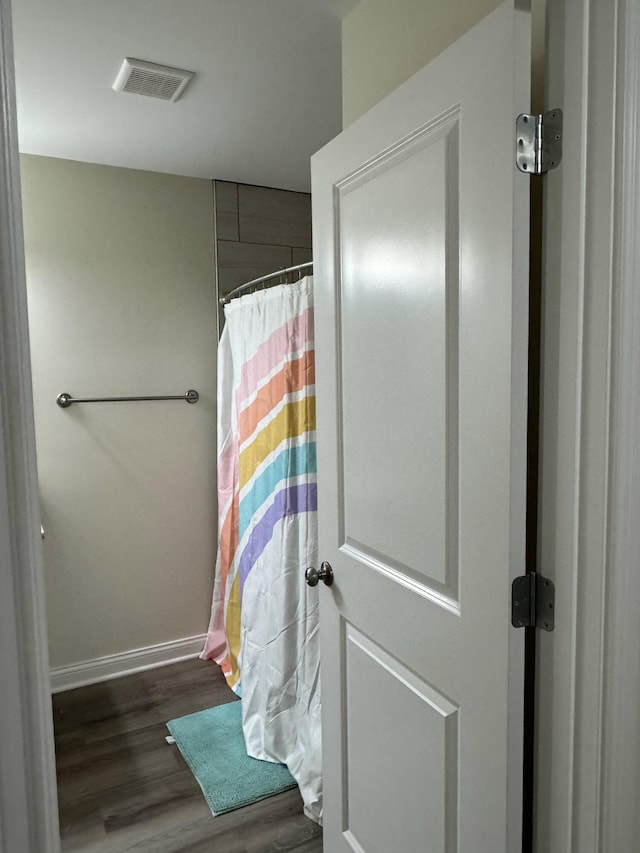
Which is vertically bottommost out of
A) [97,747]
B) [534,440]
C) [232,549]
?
[97,747]

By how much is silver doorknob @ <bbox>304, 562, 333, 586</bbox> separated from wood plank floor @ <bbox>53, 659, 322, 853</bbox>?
34.7 inches

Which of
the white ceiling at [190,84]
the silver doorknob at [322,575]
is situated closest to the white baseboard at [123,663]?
the silver doorknob at [322,575]

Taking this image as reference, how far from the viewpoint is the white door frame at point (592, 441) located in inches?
32.7

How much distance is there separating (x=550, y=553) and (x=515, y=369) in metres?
0.30

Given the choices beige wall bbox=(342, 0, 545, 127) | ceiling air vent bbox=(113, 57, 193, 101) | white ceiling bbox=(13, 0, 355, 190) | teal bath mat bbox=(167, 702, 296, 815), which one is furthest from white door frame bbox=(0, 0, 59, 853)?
teal bath mat bbox=(167, 702, 296, 815)

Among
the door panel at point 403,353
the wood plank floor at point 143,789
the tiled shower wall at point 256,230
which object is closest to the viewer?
the door panel at point 403,353

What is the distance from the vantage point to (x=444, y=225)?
3.43ft

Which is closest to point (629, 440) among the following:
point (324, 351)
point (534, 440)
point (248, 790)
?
point (534, 440)

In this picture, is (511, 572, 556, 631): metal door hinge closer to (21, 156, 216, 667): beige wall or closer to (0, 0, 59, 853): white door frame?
(0, 0, 59, 853): white door frame

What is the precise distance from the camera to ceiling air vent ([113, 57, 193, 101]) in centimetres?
180

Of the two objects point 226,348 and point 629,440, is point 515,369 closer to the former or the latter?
point 629,440

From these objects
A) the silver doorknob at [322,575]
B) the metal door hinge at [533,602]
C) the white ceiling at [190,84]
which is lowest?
the silver doorknob at [322,575]

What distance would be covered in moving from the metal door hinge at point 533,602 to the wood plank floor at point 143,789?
1.27m

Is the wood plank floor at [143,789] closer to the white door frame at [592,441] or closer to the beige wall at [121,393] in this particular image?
the beige wall at [121,393]
